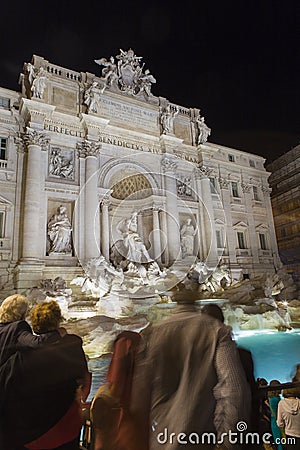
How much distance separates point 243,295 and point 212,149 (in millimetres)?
10187

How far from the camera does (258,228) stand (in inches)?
817

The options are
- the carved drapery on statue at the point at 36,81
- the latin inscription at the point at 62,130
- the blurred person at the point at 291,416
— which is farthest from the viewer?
the latin inscription at the point at 62,130

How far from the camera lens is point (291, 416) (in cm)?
219

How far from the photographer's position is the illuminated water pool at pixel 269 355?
544cm

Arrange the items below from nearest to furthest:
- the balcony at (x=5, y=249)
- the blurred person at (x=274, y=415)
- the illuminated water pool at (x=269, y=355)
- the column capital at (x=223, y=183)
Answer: the blurred person at (x=274, y=415) → the illuminated water pool at (x=269, y=355) → the balcony at (x=5, y=249) → the column capital at (x=223, y=183)

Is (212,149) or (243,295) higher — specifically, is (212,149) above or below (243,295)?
above

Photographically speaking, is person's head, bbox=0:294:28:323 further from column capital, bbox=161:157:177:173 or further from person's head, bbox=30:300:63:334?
column capital, bbox=161:157:177:173

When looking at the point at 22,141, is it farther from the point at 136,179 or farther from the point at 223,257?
the point at 223,257

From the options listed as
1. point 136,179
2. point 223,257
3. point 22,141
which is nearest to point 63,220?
point 22,141

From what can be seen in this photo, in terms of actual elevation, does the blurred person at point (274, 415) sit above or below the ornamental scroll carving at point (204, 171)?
below

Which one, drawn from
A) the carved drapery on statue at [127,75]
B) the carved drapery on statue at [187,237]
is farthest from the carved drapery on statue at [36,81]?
the carved drapery on statue at [187,237]

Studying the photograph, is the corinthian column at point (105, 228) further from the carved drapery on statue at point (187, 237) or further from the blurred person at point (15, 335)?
the blurred person at point (15, 335)

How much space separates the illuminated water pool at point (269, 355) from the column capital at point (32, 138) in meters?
10.6

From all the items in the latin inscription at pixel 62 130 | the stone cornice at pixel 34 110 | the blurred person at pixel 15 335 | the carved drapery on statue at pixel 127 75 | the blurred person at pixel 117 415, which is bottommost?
the blurred person at pixel 117 415
